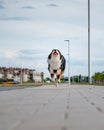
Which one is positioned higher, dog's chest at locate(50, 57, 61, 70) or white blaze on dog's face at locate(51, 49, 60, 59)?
white blaze on dog's face at locate(51, 49, 60, 59)

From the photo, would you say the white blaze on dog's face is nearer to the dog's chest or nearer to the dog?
the dog

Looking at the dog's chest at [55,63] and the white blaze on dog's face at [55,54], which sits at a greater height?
the white blaze on dog's face at [55,54]

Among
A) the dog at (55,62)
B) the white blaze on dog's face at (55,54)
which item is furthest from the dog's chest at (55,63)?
the white blaze on dog's face at (55,54)

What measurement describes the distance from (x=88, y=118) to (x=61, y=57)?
44.9 meters

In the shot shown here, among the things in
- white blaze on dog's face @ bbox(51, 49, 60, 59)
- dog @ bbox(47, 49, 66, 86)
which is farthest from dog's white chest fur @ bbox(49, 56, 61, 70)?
white blaze on dog's face @ bbox(51, 49, 60, 59)

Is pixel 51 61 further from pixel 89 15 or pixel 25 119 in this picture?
pixel 25 119

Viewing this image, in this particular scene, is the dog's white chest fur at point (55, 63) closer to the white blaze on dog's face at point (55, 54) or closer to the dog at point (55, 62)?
the dog at point (55, 62)

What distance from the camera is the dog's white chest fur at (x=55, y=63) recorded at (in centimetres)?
5691

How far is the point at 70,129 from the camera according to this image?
1056 centimetres

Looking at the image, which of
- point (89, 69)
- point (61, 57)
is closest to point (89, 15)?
point (89, 69)

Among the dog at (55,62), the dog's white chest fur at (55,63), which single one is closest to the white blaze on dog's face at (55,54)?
the dog at (55,62)

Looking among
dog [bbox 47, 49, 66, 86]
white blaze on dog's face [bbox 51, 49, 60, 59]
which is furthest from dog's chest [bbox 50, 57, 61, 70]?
white blaze on dog's face [bbox 51, 49, 60, 59]

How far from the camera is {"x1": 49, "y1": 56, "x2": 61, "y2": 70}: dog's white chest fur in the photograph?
56906mm

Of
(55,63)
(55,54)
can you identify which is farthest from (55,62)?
(55,54)
